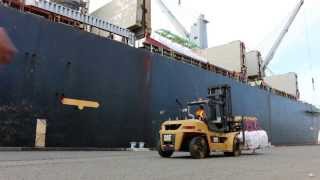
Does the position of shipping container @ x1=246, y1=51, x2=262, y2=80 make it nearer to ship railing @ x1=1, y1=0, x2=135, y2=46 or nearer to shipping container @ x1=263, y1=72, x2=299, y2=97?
shipping container @ x1=263, y1=72, x2=299, y2=97

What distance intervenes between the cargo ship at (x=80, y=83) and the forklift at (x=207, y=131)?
5.69m

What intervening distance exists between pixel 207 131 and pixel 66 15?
9935 mm

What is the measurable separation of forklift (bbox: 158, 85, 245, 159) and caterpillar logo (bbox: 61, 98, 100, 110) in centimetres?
570

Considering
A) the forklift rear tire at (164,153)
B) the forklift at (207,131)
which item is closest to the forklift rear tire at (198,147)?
the forklift at (207,131)

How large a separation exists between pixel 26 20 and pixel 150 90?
7.88 m

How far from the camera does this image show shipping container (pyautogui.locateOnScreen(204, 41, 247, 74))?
32688 millimetres

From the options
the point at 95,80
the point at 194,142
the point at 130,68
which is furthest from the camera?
the point at 130,68

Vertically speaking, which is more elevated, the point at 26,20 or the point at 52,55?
the point at 26,20

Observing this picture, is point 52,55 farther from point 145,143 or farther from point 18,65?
point 145,143

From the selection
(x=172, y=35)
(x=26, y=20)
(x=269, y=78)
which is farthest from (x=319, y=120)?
(x=26, y=20)

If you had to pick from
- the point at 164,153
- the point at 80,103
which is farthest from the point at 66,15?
the point at 164,153

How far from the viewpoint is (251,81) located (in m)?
37.2

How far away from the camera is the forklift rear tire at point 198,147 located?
39.3ft

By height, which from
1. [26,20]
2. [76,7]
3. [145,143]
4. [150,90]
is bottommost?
[145,143]
